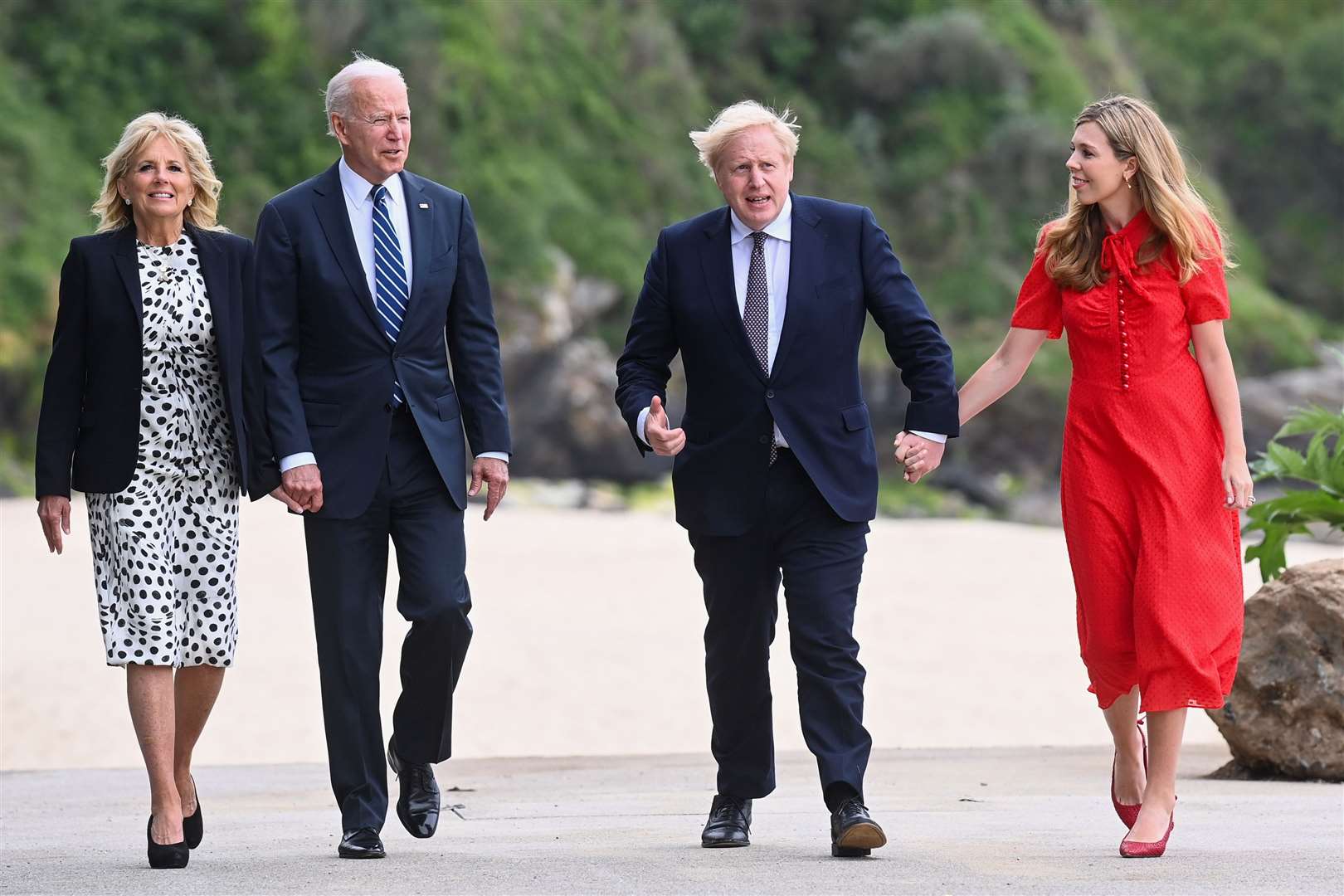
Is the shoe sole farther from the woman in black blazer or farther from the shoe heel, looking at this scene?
the woman in black blazer

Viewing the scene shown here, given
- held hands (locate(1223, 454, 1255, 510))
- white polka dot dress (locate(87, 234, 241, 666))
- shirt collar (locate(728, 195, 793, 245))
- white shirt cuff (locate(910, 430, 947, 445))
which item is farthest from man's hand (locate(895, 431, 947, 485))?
white polka dot dress (locate(87, 234, 241, 666))

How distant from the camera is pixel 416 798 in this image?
5.16m

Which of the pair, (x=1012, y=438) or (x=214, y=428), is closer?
(x=214, y=428)

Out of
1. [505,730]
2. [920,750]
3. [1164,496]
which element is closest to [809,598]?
[1164,496]

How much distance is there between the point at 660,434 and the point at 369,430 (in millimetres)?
757

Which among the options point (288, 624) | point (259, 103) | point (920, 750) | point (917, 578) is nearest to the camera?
point (920, 750)

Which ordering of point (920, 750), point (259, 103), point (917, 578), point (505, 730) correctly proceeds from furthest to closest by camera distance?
point (259, 103) → point (917, 578) → point (505, 730) → point (920, 750)

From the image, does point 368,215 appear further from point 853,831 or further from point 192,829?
point 853,831

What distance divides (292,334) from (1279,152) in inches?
1718

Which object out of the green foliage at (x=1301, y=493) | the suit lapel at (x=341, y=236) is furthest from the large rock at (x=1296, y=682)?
the suit lapel at (x=341, y=236)

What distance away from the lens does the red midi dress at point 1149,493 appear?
5012 millimetres

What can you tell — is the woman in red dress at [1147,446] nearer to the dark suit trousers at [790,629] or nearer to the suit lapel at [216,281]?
the dark suit trousers at [790,629]

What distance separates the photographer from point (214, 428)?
5.13 metres

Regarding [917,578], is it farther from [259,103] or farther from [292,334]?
[259,103]
